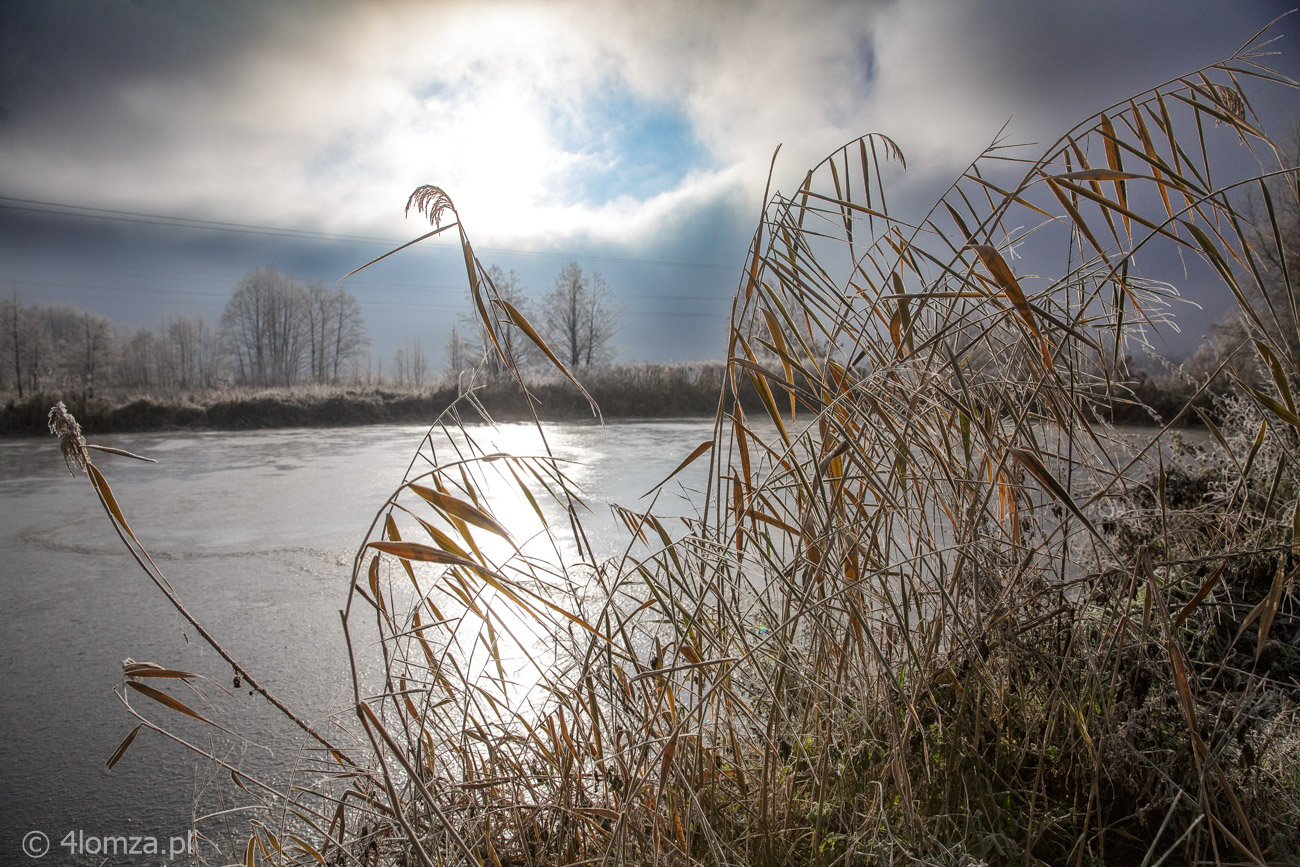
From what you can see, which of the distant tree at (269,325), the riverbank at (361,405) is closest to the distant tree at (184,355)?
the distant tree at (269,325)

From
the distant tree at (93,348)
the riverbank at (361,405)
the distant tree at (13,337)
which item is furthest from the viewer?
the distant tree at (93,348)

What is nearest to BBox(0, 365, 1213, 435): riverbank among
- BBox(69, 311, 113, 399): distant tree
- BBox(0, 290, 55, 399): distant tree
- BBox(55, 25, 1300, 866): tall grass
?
BBox(55, 25, 1300, 866): tall grass

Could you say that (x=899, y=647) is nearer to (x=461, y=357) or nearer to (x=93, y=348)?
(x=461, y=357)

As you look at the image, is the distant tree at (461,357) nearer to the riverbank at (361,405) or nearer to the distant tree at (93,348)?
the riverbank at (361,405)

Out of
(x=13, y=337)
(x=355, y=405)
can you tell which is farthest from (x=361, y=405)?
(x=13, y=337)

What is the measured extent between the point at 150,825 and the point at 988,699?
2090 mm

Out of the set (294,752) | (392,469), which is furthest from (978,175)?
(392,469)

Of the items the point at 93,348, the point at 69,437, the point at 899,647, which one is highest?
the point at 93,348

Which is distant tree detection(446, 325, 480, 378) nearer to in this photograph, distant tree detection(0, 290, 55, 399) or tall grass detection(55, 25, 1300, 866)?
tall grass detection(55, 25, 1300, 866)

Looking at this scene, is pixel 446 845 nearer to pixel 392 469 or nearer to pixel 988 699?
pixel 988 699

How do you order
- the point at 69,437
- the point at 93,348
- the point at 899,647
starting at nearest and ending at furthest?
the point at 69,437
the point at 899,647
the point at 93,348

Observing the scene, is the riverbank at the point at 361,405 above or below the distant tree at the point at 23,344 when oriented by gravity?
below

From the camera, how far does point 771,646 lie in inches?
48.0

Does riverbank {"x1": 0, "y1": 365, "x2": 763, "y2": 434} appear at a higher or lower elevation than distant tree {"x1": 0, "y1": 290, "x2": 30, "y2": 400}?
lower
